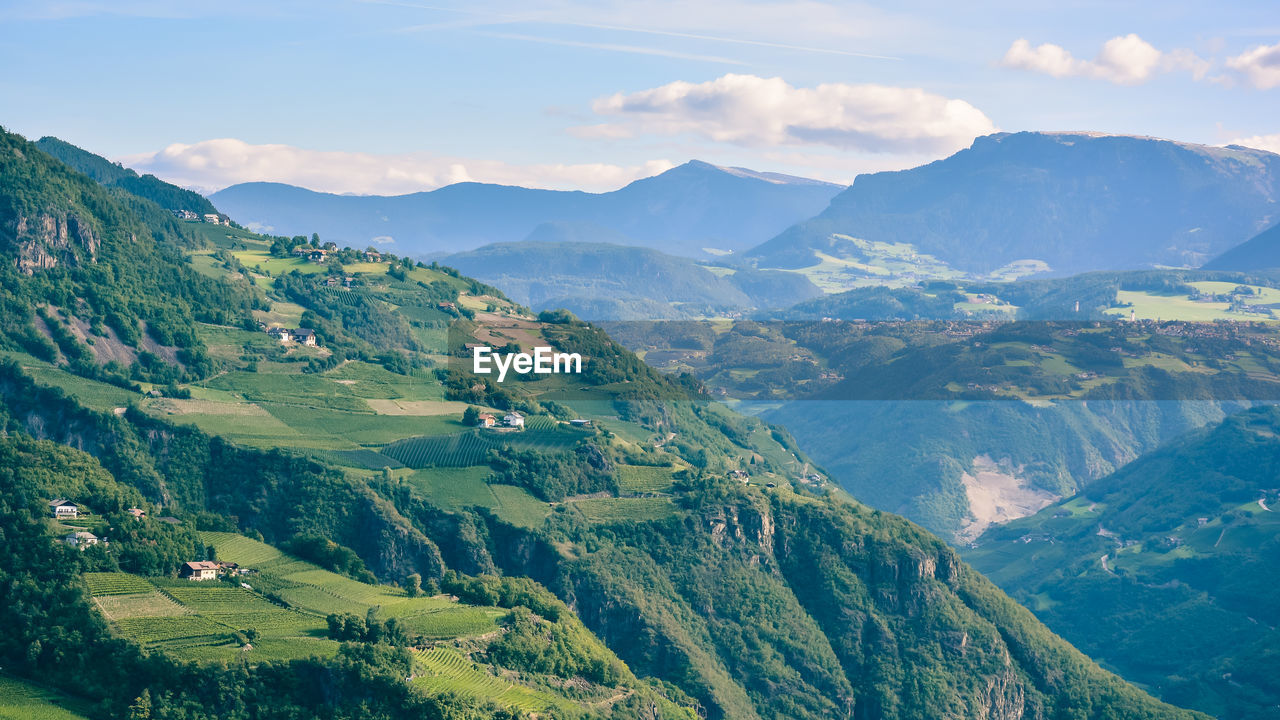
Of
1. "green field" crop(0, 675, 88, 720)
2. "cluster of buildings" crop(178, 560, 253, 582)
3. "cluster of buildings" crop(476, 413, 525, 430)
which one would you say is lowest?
"green field" crop(0, 675, 88, 720)

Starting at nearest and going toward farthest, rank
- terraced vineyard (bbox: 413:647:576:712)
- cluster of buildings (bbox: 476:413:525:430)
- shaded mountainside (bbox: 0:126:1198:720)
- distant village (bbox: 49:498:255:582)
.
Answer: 1. shaded mountainside (bbox: 0:126:1198:720)
2. terraced vineyard (bbox: 413:647:576:712)
3. distant village (bbox: 49:498:255:582)
4. cluster of buildings (bbox: 476:413:525:430)

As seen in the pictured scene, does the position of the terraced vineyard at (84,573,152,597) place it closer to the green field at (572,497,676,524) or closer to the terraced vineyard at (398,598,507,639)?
the terraced vineyard at (398,598,507,639)

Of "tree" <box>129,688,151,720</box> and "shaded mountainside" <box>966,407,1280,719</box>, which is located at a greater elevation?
"tree" <box>129,688,151,720</box>

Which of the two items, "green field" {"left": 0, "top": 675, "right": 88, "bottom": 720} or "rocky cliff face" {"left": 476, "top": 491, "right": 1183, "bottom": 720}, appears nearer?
"green field" {"left": 0, "top": 675, "right": 88, "bottom": 720}

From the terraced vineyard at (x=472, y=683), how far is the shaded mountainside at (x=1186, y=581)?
77764 mm

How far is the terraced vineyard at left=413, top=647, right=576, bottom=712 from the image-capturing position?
3423 inches

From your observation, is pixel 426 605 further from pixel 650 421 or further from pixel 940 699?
pixel 650 421

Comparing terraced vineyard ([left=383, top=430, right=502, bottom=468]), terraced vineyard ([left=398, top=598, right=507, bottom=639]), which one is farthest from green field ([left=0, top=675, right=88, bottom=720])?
terraced vineyard ([left=383, top=430, right=502, bottom=468])

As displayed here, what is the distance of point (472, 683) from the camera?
8900cm

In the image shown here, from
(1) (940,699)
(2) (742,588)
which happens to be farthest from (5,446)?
(1) (940,699)

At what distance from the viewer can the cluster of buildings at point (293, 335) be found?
499 feet

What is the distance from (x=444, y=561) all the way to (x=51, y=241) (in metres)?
51.7

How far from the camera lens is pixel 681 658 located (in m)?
118

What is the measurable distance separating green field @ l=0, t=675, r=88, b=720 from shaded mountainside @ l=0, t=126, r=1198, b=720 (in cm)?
123
